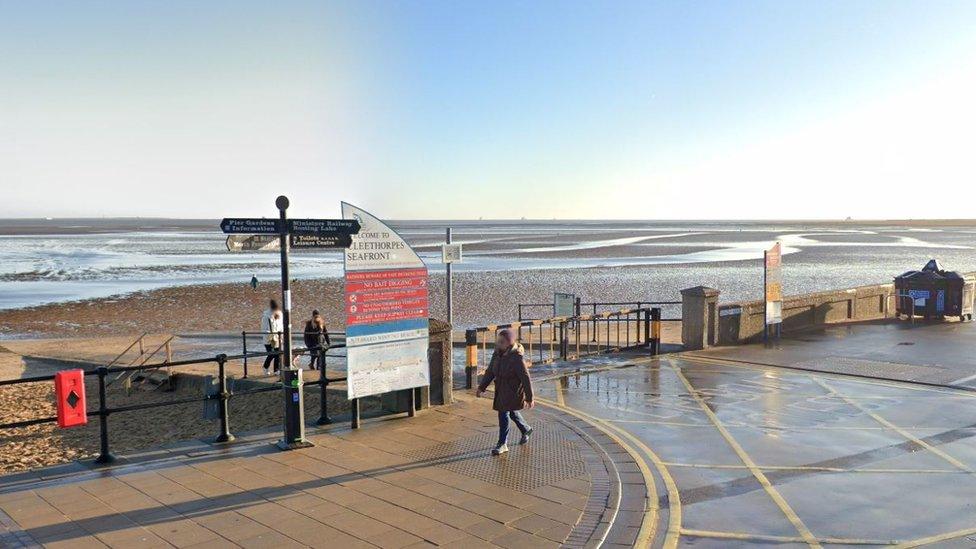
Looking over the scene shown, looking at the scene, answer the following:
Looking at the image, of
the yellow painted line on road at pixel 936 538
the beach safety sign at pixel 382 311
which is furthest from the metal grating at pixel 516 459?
the yellow painted line on road at pixel 936 538

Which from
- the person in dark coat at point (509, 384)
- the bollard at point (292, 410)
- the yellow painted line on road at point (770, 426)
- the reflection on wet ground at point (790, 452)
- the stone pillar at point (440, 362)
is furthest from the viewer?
the stone pillar at point (440, 362)

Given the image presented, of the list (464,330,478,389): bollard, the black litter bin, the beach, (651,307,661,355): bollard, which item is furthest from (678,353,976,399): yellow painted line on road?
the black litter bin

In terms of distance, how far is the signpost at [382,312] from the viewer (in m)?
9.84

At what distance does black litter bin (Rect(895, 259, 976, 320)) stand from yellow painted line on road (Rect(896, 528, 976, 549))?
57.3 feet

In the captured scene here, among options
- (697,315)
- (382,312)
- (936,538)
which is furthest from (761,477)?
(697,315)

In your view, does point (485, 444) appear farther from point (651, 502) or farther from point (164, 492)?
point (164, 492)

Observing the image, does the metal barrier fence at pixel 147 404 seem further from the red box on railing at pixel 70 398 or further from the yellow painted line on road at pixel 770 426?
the yellow painted line on road at pixel 770 426

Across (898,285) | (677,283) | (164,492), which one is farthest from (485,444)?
(677,283)

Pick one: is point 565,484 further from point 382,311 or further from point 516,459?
point 382,311

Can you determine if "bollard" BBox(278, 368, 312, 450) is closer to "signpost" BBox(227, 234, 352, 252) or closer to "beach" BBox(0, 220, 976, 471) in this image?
"signpost" BBox(227, 234, 352, 252)

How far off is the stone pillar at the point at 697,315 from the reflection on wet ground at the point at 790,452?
2.75 meters

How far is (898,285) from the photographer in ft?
75.4

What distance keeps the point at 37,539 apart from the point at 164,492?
53.3 inches

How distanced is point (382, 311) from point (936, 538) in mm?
6637
